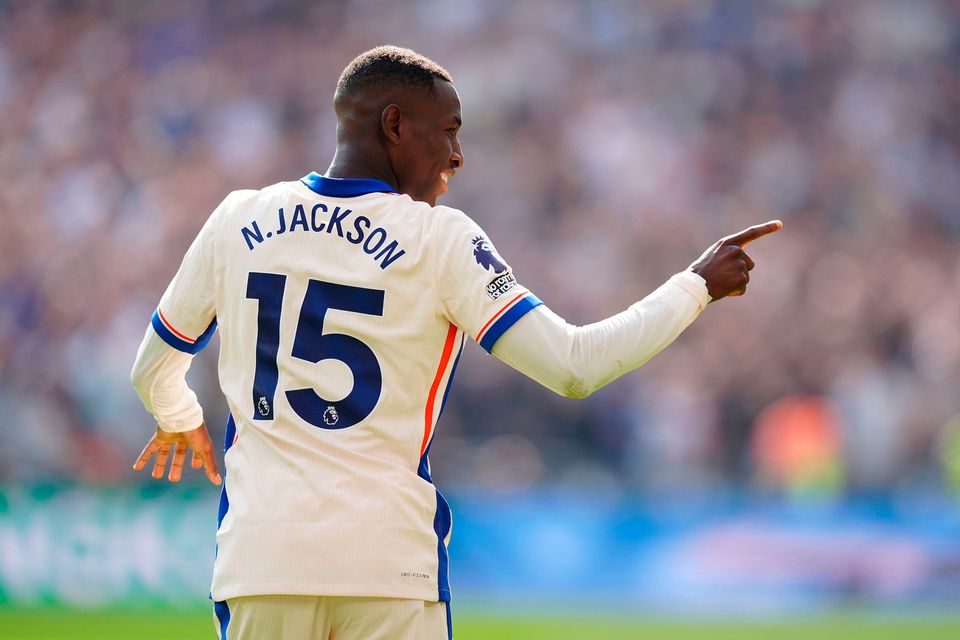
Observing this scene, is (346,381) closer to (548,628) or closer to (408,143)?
(408,143)

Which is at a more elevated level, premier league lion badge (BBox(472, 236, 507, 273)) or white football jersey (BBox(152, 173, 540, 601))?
premier league lion badge (BBox(472, 236, 507, 273))

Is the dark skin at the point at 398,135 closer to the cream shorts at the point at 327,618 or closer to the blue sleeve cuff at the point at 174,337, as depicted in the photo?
the blue sleeve cuff at the point at 174,337

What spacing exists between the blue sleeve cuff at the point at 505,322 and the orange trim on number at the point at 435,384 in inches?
5.4

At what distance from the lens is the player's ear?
3.33 m

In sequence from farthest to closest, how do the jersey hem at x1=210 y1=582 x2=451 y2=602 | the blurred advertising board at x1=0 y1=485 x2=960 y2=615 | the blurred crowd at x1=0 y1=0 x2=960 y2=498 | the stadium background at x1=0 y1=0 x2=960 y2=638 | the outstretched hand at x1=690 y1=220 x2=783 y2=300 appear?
the blurred crowd at x1=0 y1=0 x2=960 y2=498
the stadium background at x1=0 y1=0 x2=960 y2=638
the blurred advertising board at x1=0 y1=485 x2=960 y2=615
the outstretched hand at x1=690 y1=220 x2=783 y2=300
the jersey hem at x1=210 y1=582 x2=451 y2=602

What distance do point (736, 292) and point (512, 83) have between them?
1227 centimetres

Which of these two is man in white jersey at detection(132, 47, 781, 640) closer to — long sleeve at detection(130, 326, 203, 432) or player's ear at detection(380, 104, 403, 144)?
player's ear at detection(380, 104, 403, 144)

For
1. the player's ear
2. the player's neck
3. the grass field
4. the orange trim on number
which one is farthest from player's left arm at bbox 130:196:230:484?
the grass field

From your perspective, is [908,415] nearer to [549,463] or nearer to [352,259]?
[549,463]

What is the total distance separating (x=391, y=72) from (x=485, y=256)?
556mm

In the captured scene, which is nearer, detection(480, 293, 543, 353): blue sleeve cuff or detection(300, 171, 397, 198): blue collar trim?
detection(480, 293, 543, 353): blue sleeve cuff

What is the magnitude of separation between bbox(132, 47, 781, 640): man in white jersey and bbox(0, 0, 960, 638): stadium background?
6310 mm

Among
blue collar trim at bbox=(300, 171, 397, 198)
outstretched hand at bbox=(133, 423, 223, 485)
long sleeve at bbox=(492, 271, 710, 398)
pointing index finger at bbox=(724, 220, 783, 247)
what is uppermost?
blue collar trim at bbox=(300, 171, 397, 198)

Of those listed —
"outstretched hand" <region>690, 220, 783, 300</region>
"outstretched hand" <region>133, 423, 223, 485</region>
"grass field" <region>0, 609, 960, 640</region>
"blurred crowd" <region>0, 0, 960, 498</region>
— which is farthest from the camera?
"blurred crowd" <region>0, 0, 960, 498</region>
